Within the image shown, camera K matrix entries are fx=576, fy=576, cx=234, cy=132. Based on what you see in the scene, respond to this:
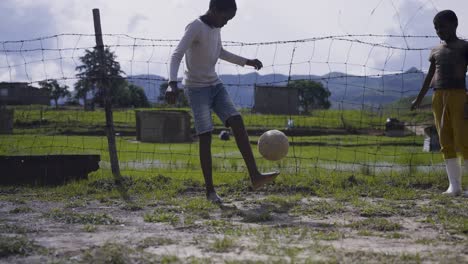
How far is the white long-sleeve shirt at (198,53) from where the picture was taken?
571 centimetres

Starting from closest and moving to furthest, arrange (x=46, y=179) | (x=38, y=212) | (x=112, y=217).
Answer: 1. (x=112, y=217)
2. (x=38, y=212)
3. (x=46, y=179)

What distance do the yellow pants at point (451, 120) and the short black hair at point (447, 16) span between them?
2.44 feet

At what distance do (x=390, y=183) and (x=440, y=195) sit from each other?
0.84 metres

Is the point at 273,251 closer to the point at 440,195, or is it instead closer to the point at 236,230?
the point at 236,230

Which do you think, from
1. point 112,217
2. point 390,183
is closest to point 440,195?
point 390,183

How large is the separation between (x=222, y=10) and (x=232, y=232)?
2488mm

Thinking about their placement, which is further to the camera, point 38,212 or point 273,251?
point 38,212

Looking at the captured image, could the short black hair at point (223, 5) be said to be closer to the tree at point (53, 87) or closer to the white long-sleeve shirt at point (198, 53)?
the white long-sleeve shirt at point (198, 53)

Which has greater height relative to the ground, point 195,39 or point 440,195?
point 195,39

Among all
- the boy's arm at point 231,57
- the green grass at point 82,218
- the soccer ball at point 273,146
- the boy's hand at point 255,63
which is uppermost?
the boy's arm at point 231,57

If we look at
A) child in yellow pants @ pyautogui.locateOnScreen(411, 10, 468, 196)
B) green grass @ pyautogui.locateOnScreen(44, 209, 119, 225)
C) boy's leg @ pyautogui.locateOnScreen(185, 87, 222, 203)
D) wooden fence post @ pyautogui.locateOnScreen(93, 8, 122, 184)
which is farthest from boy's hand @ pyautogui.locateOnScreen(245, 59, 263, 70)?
green grass @ pyautogui.locateOnScreen(44, 209, 119, 225)

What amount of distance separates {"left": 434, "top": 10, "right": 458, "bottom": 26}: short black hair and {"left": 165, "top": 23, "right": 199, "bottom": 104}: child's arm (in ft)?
8.51

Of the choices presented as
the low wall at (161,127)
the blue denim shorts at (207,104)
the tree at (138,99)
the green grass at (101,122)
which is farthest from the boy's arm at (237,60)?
the tree at (138,99)

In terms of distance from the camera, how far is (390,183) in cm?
698
